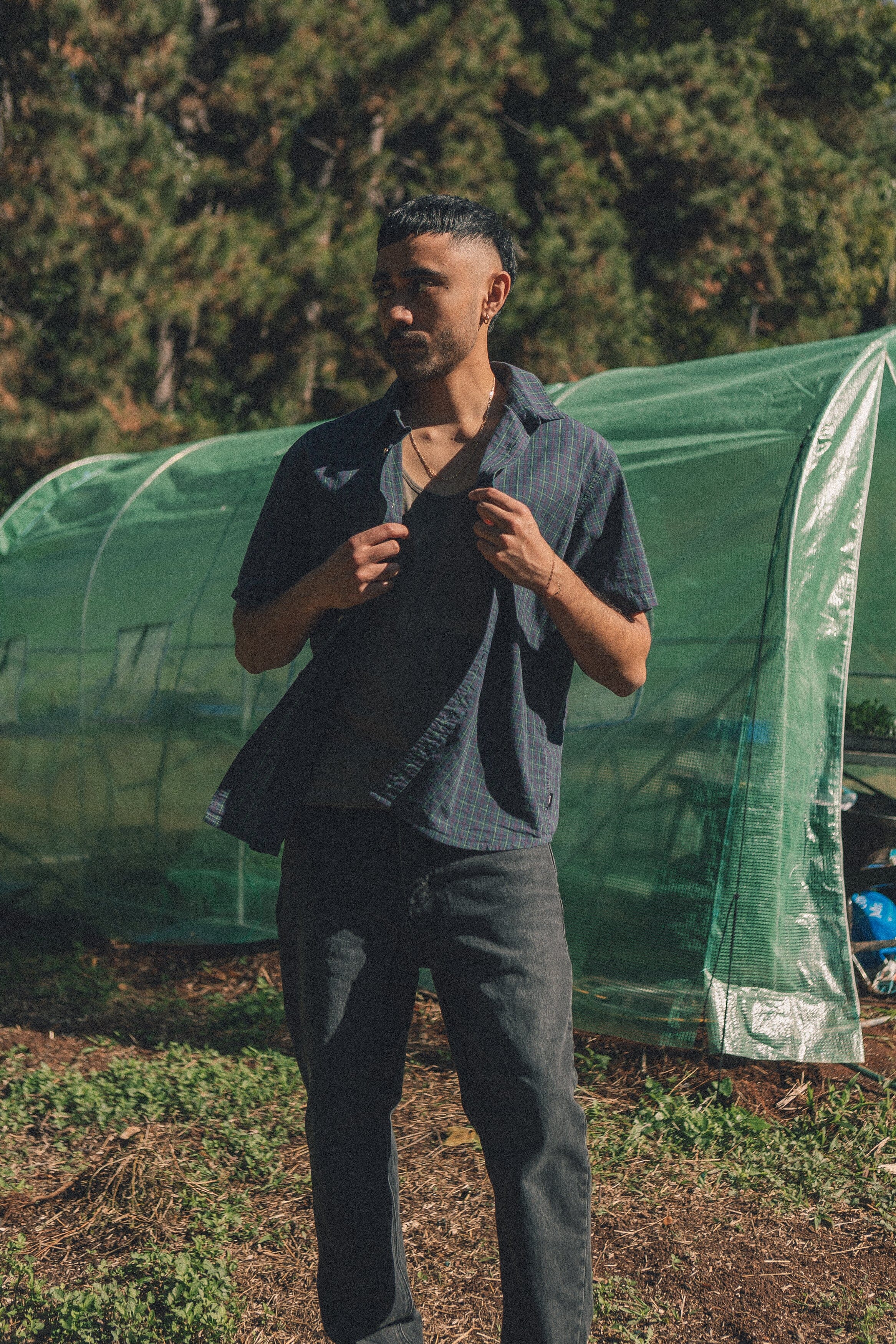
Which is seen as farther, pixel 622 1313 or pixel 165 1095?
pixel 165 1095

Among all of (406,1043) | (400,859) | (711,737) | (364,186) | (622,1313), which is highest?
(364,186)

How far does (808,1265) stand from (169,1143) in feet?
5.69

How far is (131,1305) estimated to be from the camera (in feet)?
8.63

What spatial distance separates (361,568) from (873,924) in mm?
3730

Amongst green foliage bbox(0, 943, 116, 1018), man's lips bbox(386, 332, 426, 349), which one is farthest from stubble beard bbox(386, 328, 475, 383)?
green foliage bbox(0, 943, 116, 1018)

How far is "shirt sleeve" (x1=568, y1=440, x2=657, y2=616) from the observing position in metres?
2.04

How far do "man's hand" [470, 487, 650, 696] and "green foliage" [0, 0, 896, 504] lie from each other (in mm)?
9409

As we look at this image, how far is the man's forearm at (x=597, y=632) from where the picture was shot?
1.90m

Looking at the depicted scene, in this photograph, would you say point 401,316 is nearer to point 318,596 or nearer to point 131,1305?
point 318,596

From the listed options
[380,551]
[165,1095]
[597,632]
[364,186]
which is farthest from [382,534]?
[364,186]

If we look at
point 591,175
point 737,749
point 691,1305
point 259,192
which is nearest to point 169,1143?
point 691,1305

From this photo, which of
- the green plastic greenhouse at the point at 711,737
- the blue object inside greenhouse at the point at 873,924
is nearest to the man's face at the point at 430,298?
the green plastic greenhouse at the point at 711,737

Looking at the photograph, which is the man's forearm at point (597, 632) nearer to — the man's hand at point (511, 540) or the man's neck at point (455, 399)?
the man's hand at point (511, 540)

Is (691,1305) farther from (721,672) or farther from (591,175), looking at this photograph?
(591,175)
